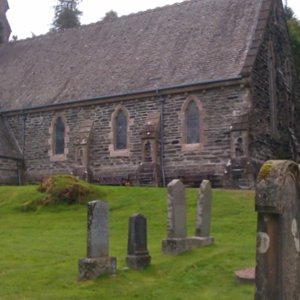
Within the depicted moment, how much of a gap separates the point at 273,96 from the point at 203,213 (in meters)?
15.5

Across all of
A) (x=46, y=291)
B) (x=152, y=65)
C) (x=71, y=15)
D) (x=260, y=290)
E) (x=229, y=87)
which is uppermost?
(x=71, y=15)

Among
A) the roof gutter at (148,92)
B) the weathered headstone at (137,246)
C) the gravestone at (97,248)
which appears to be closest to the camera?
the gravestone at (97,248)

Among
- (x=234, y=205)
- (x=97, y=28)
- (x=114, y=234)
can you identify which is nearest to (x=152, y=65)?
(x=97, y=28)

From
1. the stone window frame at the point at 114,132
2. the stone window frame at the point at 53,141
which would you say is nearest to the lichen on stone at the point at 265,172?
the stone window frame at the point at 114,132

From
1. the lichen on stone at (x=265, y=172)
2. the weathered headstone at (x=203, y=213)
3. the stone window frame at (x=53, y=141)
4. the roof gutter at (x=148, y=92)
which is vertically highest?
the roof gutter at (x=148, y=92)

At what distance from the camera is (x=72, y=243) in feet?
42.3

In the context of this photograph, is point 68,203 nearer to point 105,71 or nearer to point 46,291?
point 46,291

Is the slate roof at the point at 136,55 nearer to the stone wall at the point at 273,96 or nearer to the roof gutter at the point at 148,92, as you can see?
the roof gutter at the point at 148,92

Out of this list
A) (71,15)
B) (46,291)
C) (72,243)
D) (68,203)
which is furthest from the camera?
(71,15)

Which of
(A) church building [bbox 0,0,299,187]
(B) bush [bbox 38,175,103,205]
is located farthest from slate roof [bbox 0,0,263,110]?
(B) bush [bbox 38,175,103,205]

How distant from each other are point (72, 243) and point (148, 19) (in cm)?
2022

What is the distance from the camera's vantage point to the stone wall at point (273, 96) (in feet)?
79.4

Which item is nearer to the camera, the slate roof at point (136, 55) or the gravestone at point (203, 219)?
the gravestone at point (203, 219)

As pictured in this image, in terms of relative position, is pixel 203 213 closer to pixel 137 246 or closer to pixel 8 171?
pixel 137 246
